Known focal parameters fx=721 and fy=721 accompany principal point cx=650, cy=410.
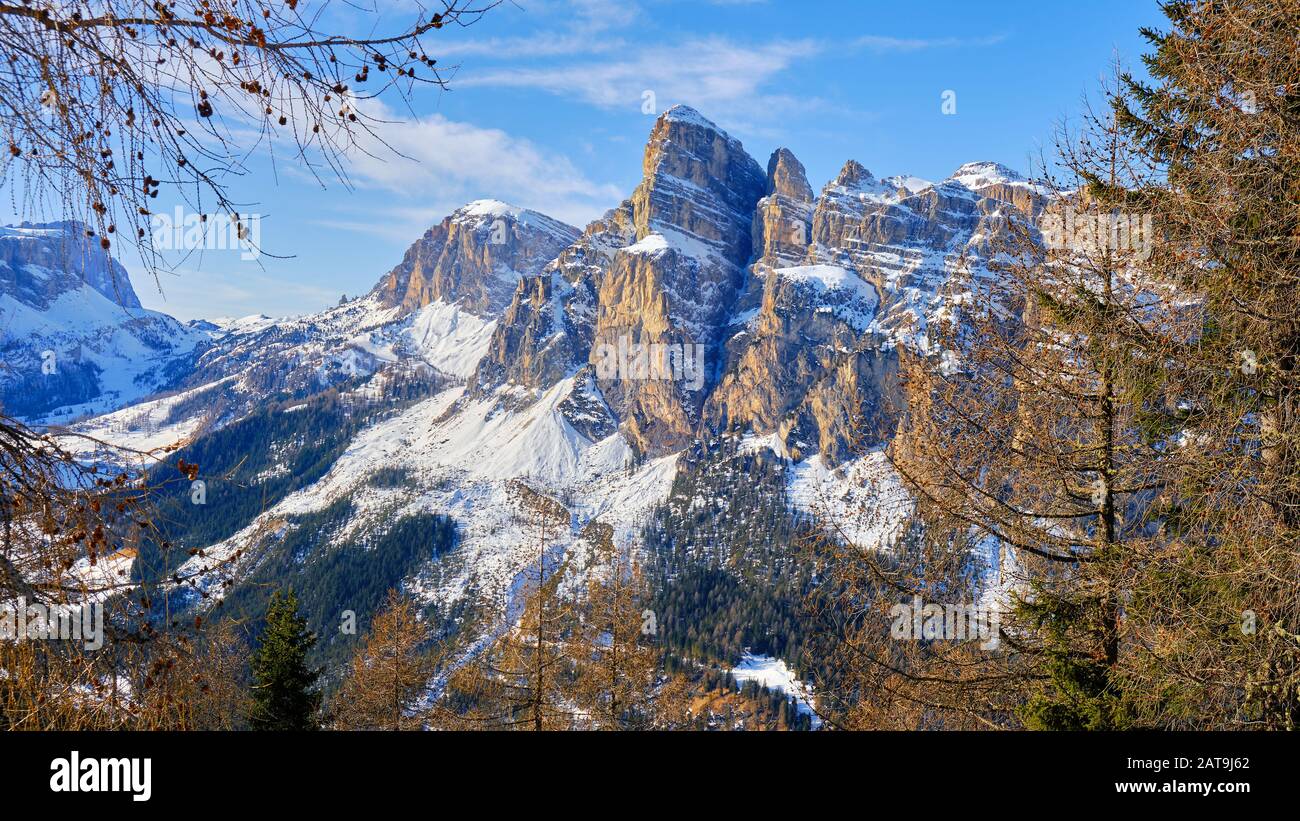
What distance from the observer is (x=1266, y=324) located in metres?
5.77

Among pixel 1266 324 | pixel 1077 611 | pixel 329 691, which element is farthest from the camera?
pixel 329 691

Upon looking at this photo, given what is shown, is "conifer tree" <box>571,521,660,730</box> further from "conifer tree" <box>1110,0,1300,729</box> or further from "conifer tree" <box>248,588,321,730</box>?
"conifer tree" <box>1110,0,1300,729</box>

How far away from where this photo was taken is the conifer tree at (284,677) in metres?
16.5

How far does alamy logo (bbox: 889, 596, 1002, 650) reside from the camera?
755 centimetres
